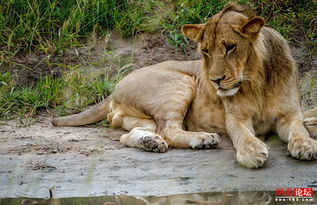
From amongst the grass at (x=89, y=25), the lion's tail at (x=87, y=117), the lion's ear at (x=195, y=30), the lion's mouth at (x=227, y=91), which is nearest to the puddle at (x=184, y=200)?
the lion's mouth at (x=227, y=91)

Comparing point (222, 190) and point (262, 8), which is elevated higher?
point (262, 8)

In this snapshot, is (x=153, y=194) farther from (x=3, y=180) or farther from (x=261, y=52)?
(x=261, y=52)

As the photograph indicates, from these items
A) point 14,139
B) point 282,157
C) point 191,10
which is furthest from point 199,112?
point 191,10

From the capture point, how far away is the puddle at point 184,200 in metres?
4.02

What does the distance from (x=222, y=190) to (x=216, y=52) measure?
4.37 feet

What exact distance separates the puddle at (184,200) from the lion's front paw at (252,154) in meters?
0.45

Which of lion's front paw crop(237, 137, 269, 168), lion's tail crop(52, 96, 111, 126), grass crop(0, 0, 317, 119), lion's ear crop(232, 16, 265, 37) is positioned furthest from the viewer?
grass crop(0, 0, 317, 119)

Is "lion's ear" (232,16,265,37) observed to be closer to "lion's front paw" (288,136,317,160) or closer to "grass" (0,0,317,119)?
"lion's front paw" (288,136,317,160)

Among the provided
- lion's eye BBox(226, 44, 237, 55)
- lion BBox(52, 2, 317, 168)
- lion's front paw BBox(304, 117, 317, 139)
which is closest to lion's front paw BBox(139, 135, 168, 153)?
lion BBox(52, 2, 317, 168)

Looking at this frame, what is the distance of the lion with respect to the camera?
5.09m

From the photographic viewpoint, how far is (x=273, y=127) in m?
5.50

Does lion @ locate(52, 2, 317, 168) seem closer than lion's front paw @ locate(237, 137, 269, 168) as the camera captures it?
No

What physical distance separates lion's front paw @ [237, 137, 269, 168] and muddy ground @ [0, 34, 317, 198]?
5cm

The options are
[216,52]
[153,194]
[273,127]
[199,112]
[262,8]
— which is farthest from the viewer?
[262,8]
